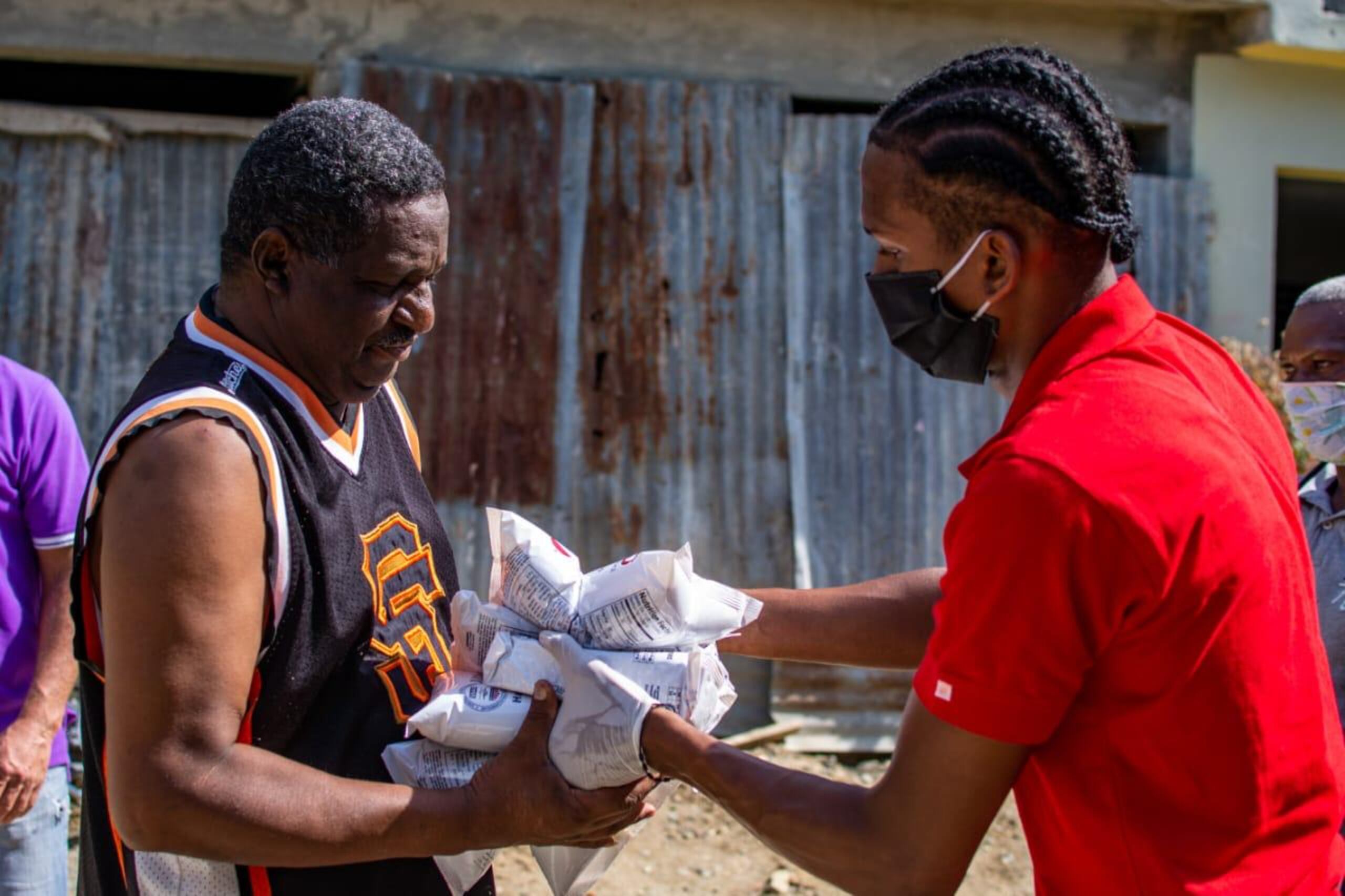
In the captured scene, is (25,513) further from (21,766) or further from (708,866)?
(708,866)

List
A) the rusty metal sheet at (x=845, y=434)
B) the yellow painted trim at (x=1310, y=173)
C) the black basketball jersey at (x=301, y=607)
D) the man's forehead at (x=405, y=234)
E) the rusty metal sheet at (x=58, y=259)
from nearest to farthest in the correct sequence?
the black basketball jersey at (x=301, y=607) → the man's forehead at (x=405, y=234) → the rusty metal sheet at (x=58, y=259) → the rusty metal sheet at (x=845, y=434) → the yellow painted trim at (x=1310, y=173)

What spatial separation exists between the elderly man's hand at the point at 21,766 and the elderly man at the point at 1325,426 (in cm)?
301

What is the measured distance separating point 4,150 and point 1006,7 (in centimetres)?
476

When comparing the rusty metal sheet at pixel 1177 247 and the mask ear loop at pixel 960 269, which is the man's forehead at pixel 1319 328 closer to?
the mask ear loop at pixel 960 269

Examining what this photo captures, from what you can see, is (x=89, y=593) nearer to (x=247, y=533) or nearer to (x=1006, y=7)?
(x=247, y=533)

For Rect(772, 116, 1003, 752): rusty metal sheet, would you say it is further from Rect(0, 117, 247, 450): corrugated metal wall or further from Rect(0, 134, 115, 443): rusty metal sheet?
Rect(0, 134, 115, 443): rusty metal sheet

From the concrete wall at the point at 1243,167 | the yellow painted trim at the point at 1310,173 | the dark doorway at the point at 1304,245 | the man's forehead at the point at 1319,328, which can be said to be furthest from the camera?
the dark doorway at the point at 1304,245

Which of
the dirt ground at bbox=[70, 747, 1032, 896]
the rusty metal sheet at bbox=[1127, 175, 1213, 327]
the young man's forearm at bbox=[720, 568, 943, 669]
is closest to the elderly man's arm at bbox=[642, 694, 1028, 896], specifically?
the young man's forearm at bbox=[720, 568, 943, 669]

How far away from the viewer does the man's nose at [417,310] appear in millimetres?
2041

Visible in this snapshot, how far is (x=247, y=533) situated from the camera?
176 centimetres

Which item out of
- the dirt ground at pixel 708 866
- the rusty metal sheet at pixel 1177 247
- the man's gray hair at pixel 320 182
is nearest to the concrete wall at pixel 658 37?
the rusty metal sheet at pixel 1177 247

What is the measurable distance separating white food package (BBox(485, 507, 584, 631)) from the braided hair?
83 cm

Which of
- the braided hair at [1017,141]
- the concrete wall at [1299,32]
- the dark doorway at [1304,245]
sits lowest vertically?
the braided hair at [1017,141]

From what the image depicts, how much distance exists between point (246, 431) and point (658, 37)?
4.83 meters
